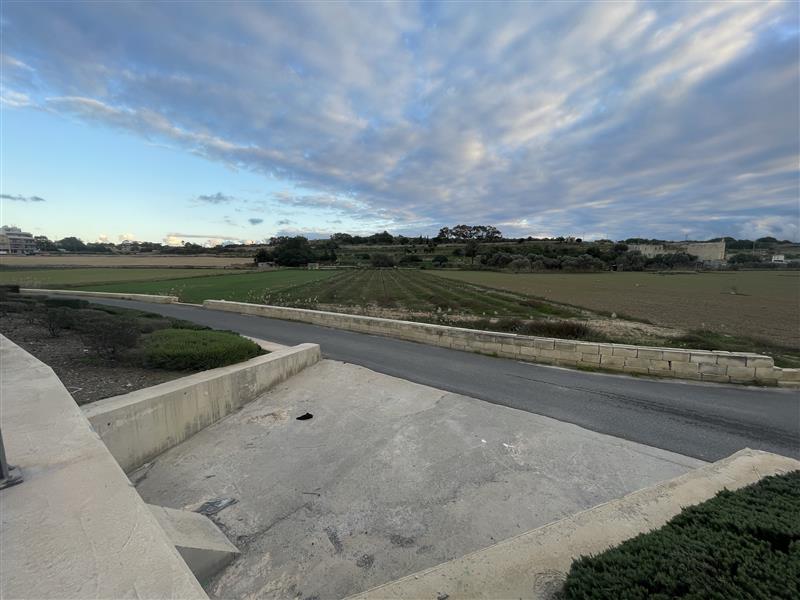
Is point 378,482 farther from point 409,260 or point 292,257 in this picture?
point 409,260

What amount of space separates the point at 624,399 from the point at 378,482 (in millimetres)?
5232

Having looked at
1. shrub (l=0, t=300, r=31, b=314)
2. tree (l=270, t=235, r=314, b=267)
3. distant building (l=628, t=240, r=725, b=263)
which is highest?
distant building (l=628, t=240, r=725, b=263)

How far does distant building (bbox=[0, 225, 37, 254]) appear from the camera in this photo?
97125mm

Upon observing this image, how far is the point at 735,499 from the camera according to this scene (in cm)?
302

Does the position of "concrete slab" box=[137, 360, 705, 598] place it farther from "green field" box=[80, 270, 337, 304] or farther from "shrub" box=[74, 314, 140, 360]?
"green field" box=[80, 270, 337, 304]

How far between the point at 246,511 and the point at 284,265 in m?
82.0

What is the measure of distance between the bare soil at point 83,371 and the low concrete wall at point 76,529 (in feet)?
6.80

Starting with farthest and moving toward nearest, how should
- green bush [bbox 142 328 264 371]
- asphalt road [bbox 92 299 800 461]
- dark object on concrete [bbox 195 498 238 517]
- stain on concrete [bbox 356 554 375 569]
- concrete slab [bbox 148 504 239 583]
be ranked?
green bush [bbox 142 328 264 371]
asphalt road [bbox 92 299 800 461]
dark object on concrete [bbox 195 498 238 517]
stain on concrete [bbox 356 554 375 569]
concrete slab [bbox 148 504 239 583]

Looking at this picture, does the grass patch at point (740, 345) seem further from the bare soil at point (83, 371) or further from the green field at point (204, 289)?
the green field at point (204, 289)

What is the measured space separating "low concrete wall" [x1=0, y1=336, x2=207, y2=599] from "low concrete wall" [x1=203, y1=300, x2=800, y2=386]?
28.7 ft

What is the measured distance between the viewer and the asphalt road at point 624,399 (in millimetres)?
5609

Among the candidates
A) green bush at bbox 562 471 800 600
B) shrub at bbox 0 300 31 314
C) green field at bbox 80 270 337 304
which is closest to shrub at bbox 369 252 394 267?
green field at bbox 80 270 337 304

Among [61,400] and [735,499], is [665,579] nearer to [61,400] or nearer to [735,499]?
[735,499]

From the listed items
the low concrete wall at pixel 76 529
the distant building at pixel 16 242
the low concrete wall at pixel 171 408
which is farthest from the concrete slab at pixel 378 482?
the distant building at pixel 16 242
